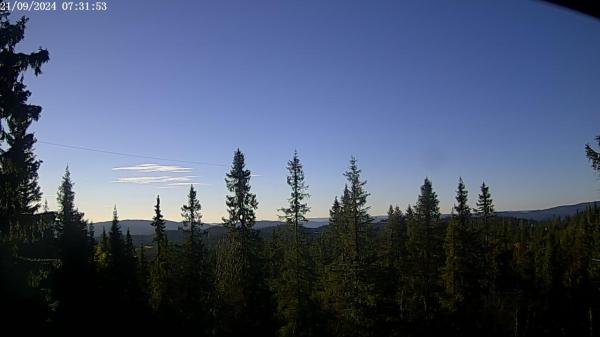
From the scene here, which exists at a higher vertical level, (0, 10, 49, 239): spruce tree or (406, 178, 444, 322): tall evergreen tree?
(0, 10, 49, 239): spruce tree

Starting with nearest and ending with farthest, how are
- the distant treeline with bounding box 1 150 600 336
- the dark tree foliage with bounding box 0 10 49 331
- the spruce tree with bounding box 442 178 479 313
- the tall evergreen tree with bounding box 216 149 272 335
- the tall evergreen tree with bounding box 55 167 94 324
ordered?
the dark tree foliage with bounding box 0 10 49 331
the tall evergreen tree with bounding box 55 167 94 324
the distant treeline with bounding box 1 150 600 336
the tall evergreen tree with bounding box 216 149 272 335
the spruce tree with bounding box 442 178 479 313

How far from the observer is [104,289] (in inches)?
1073

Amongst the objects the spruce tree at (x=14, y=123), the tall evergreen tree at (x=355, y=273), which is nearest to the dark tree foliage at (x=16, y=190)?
the spruce tree at (x=14, y=123)

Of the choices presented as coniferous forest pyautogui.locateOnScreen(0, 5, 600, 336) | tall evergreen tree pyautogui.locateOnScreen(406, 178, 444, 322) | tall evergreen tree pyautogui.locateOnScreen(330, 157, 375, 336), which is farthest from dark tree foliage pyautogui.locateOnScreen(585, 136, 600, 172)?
tall evergreen tree pyautogui.locateOnScreen(406, 178, 444, 322)

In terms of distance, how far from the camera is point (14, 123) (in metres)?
11.2

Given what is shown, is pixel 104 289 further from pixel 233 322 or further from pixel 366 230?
pixel 366 230

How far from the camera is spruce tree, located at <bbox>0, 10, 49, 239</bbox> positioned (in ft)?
35.9

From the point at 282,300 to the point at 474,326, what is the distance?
53.7 feet

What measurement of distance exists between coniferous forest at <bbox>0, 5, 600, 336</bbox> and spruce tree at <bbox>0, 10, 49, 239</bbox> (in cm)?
3

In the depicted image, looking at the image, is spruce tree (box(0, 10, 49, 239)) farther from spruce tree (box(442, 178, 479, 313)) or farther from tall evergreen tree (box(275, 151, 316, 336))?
spruce tree (box(442, 178, 479, 313))

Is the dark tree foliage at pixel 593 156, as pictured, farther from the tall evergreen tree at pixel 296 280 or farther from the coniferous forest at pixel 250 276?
the tall evergreen tree at pixel 296 280

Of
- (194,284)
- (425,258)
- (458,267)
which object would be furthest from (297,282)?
(425,258)

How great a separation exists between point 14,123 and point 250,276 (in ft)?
70.5

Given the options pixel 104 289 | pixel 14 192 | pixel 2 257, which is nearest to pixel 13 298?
pixel 2 257
